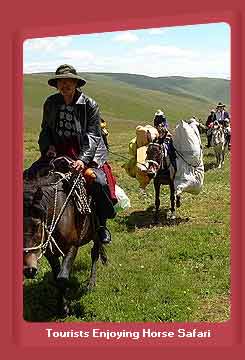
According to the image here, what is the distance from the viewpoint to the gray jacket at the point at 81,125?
253 inches

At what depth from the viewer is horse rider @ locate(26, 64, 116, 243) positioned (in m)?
6.34

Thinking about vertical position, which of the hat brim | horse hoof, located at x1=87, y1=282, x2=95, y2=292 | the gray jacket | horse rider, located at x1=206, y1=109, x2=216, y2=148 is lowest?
horse hoof, located at x1=87, y1=282, x2=95, y2=292

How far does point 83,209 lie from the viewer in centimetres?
655

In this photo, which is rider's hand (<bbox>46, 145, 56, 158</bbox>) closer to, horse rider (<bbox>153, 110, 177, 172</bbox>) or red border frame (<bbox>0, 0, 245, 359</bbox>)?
red border frame (<bbox>0, 0, 245, 359</bbox>)

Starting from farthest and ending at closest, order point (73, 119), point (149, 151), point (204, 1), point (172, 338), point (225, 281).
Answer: point (149, 151) < point (225, 281) < point (73, 119) < point (172, 338) < point (204, 1)

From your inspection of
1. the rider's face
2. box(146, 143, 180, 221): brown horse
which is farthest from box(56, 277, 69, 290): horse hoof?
box(146, 143, 180, 221): brown horse

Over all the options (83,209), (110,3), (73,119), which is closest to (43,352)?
(83,209)

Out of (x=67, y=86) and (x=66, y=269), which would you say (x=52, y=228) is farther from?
(x=67, y=86)

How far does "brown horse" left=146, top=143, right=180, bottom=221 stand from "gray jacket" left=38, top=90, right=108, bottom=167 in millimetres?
3499

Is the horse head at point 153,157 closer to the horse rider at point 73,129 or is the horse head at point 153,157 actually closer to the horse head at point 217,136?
the horse rider at point 73,129

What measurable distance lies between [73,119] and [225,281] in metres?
2.79
